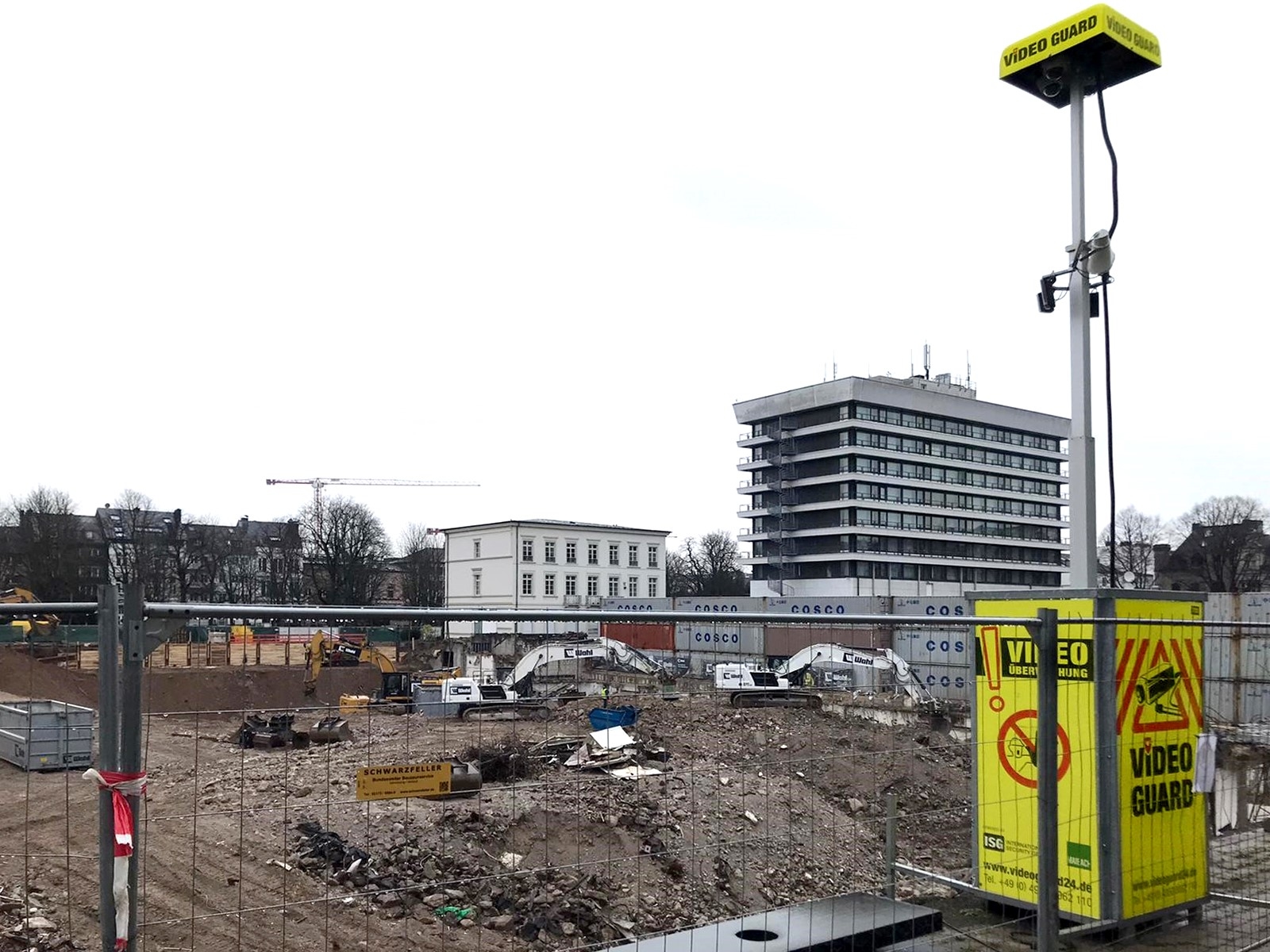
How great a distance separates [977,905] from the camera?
657 centimetres

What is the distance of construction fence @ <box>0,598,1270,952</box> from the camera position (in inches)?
165

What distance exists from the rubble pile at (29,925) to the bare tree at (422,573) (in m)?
82.5

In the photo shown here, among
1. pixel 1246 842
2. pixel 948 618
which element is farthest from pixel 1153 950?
pixel 948 618

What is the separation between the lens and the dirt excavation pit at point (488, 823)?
14.5ft

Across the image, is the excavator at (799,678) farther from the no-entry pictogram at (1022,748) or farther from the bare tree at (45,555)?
the bare tree at (45,555)

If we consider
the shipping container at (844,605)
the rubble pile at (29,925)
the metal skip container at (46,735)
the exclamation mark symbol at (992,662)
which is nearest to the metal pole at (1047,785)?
the exclamation mark symbol at (992,662)

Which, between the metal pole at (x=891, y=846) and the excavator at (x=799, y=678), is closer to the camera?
the excavator at (x=799, y=678)

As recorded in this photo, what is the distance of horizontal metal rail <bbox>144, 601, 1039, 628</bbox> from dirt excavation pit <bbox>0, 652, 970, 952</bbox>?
55 cm

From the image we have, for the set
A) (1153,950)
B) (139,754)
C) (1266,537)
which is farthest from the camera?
(1266,537)

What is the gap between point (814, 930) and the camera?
486 centimetres

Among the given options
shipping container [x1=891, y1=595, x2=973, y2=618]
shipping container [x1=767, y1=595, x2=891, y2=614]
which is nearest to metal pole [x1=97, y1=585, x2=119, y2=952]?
shipping container [x1=891, y1=595, x2=973, y2=618]

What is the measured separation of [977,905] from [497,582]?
9216cm

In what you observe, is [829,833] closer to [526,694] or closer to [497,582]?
[526,694]

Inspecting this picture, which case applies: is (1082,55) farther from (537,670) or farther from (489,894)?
(489,894)
